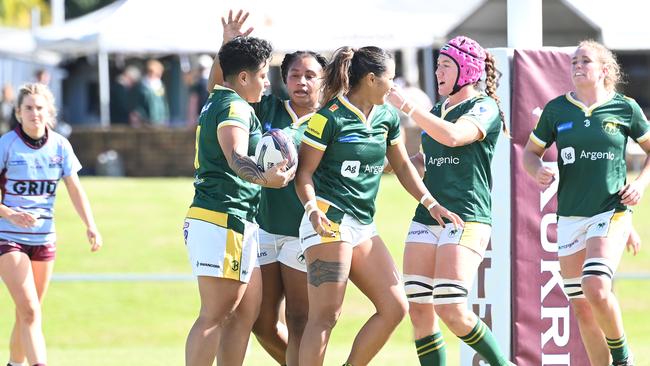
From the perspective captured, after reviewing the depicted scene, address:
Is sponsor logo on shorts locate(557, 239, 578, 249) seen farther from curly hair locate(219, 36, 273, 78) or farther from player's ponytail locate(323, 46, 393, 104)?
curly hair locate(219, 36, 273, 78)

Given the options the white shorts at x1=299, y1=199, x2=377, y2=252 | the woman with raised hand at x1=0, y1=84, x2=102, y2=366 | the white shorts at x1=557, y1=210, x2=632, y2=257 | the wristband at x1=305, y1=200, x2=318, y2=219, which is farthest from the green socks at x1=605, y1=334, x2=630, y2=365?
the woman with raised hand at x1=0, y1=84, x2=102, y2=366

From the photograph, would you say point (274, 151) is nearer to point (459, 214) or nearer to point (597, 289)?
point (459, 214)

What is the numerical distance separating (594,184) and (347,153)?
1.60 metres

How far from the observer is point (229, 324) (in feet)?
21.7

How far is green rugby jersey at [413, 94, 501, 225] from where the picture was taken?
22.5 ft

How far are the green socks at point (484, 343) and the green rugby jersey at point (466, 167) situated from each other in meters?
0.62

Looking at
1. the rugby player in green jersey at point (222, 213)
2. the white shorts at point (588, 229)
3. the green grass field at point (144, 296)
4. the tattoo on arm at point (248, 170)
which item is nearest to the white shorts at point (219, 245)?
the rugby player in green jersey at point (222, 213)

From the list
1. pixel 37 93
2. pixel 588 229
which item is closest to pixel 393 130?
pixel 588 229

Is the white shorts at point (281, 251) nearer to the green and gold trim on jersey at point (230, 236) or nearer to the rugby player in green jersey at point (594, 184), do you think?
the green and gold trim on jersey at point (230, 236)

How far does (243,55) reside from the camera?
21.1 ft

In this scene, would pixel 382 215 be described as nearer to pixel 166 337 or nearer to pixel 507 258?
pixel 166 337

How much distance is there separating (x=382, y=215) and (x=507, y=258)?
30.3 feet

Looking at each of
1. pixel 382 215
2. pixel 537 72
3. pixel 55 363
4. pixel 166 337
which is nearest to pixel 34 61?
pixel 382 215

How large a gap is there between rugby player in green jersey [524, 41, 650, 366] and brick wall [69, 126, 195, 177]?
44.9 feet
